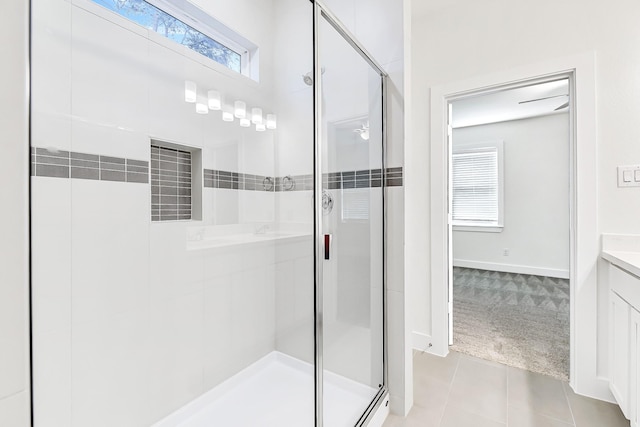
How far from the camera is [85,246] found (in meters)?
1.25

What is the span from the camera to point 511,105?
161 inches

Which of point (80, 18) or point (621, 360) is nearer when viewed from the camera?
point (80, 18)

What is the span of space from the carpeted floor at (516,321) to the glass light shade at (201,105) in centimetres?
249

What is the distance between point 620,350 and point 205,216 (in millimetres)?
2331

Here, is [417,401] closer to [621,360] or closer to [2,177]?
[621,360]

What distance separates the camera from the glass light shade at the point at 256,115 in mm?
2047

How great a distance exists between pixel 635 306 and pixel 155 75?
2514 millimetres

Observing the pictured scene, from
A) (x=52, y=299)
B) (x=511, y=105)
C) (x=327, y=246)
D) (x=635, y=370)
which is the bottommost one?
(x=635, y=370)

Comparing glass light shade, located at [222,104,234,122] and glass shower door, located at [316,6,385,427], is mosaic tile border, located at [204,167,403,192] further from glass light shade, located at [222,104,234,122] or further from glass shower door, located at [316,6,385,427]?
glass light shade, located at [222,104,234,122]

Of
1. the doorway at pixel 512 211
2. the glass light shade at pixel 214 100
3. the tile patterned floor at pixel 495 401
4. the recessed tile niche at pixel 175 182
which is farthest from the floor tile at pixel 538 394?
the glass light shade at pixel 214 100

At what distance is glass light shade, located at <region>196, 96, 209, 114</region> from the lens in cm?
172

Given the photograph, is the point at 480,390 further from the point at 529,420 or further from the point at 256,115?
the point at 256,115

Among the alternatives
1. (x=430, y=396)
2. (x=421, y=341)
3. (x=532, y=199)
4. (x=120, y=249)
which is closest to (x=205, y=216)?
(x=120, y=249)

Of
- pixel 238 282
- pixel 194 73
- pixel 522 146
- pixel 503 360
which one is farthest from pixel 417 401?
pixel 522 146
